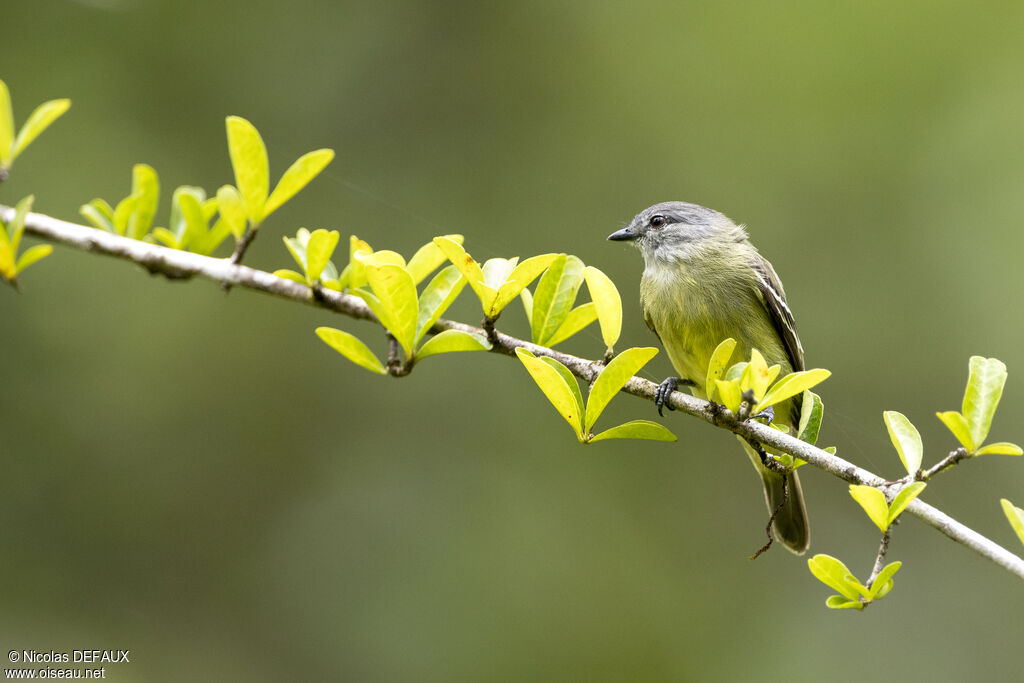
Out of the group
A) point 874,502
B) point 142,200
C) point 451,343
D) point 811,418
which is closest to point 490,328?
point 451,343

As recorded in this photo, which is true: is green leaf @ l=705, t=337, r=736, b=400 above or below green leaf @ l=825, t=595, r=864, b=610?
above

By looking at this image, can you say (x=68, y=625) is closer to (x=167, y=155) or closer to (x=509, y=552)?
(x=509, y=552)

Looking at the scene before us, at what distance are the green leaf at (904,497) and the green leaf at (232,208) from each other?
5.51ft

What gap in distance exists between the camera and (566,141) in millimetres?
7234

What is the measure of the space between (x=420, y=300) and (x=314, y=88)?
5.26m

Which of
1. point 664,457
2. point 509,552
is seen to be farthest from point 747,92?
point 509,552

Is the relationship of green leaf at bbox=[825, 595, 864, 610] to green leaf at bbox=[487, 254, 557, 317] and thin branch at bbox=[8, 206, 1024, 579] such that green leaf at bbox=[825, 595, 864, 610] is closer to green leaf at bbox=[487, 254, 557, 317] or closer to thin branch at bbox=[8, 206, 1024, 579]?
thin branch at bbox=[8, 206, 1024, 579]

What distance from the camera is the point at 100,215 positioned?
2604mm

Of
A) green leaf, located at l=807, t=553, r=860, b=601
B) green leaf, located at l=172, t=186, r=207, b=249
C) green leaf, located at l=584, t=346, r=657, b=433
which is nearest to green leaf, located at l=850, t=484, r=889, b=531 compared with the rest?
green leaf, located at l=807, t=553, r=860, b=601

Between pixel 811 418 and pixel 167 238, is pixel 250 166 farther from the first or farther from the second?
pixel 811 418

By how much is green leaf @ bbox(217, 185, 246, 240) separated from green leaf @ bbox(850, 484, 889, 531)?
5.24ft

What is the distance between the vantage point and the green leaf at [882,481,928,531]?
1933 mm

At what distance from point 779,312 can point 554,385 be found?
7.72ft

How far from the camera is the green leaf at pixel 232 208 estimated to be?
2271 mm
